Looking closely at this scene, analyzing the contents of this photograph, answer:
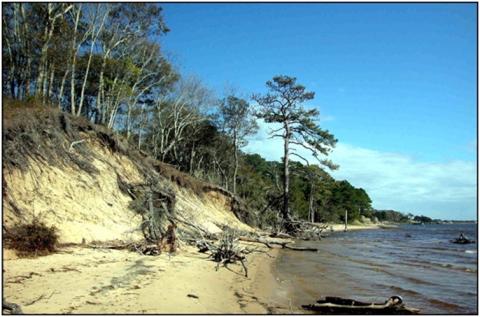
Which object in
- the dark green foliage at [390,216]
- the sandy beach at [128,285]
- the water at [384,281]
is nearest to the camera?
the sandy beach at [128,285]

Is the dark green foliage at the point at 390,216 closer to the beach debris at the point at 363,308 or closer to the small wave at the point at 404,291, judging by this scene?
the small wave at the point at 404,291

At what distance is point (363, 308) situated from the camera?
8.91 meters

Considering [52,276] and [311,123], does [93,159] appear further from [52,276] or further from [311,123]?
[311,123]

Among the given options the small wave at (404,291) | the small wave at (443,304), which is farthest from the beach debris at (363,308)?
the small wave at (404,291)

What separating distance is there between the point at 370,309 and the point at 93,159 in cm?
1424

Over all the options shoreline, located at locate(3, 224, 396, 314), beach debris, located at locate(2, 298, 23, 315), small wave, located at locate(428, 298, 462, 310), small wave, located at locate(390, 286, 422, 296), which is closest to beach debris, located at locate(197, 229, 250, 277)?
shoreline, located at locate(3, 224, 396, 314)

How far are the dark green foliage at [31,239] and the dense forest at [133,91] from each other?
7424mm

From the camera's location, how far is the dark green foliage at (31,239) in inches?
448

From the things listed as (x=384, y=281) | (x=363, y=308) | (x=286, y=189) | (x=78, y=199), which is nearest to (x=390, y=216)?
(x=286, y=189)

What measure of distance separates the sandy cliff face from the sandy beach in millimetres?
1495

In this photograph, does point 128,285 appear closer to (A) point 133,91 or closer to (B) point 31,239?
(B) point 31,239

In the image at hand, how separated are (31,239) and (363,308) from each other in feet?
28.5

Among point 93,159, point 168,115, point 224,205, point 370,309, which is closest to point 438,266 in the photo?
point 370,309

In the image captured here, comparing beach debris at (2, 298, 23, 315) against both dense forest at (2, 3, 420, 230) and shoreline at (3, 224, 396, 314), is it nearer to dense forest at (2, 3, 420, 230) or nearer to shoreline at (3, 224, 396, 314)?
shoreline at (3, 224, 396, 314)
